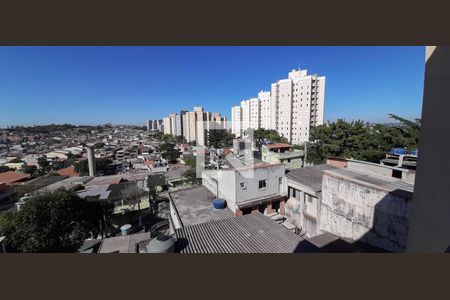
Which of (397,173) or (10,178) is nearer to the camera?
(397,173)

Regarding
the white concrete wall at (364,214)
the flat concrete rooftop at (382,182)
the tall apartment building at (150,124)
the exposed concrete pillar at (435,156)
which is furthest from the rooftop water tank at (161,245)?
the tall apartment building at (150,124)

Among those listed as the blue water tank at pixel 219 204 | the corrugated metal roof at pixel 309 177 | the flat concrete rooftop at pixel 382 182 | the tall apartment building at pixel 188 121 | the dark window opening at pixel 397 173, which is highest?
the tall apartment building at pixel 188 121

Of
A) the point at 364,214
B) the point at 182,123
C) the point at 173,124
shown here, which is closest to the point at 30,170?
the point at 182,123

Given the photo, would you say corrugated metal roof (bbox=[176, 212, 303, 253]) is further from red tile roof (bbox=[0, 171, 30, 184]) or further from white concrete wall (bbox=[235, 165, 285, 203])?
red tile roof (bbox=[0, 171, 30, 184])

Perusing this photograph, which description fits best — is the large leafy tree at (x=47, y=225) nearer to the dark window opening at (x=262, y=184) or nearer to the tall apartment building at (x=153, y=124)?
the dark window opening at (x=262, y=184)

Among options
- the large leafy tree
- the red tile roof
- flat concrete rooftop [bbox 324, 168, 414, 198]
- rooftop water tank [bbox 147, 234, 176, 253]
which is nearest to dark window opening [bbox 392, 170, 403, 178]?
flat concrete rooftop [bbox 324, 168, 414, 198]

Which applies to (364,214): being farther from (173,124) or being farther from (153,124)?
(153,124)
